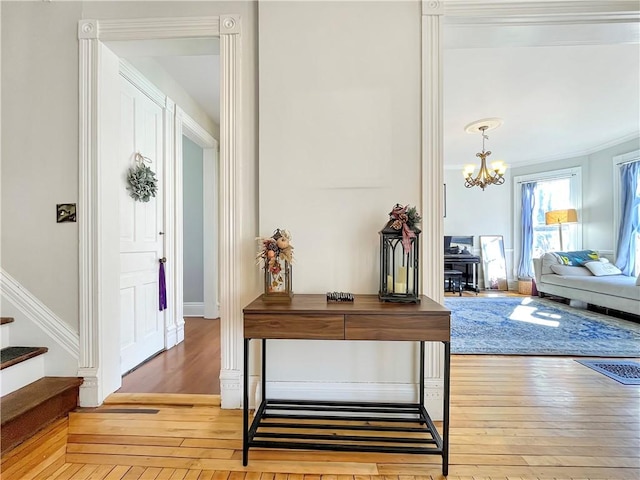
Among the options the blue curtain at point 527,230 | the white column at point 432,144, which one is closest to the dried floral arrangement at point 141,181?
the white column at point 432,144

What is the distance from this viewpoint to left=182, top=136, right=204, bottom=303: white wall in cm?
438

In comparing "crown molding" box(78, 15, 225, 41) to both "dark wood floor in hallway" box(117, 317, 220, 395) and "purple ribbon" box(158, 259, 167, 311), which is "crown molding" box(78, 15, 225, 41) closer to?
"purple ribbon" box(158, 259, 167, 311)

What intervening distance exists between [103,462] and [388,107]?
2459mm

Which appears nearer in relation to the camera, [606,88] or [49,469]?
[49,469]

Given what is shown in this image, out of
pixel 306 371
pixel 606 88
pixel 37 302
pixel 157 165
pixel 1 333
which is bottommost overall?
pixel 306 371

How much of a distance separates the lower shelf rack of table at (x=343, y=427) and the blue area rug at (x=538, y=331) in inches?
56.0

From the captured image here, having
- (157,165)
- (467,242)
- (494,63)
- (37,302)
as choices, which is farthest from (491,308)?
(37,302)

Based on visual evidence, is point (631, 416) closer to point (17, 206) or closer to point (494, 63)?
point (494, 63)

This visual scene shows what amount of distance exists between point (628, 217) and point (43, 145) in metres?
7.34

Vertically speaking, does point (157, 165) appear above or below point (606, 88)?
below

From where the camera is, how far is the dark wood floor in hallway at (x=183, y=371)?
2.29m

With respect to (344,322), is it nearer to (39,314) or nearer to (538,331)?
(39,314)

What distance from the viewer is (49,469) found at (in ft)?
4.98

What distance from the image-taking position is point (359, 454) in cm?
163
